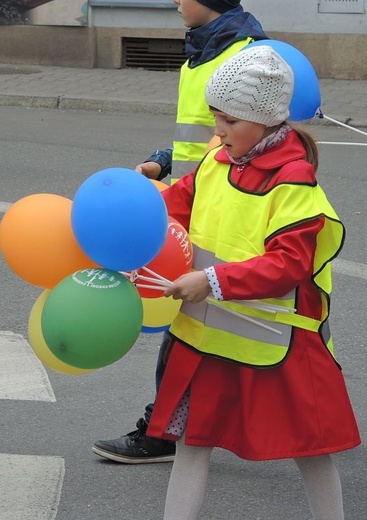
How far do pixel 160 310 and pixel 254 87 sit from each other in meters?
0.70

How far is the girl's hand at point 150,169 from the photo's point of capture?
3.79m

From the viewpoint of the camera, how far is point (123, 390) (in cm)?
464

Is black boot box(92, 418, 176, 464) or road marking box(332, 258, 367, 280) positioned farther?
road marking box(332, 258, 367, 280)

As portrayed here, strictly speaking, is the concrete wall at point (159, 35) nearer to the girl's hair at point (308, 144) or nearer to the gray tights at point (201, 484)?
the girl's hair at point (308, 144)

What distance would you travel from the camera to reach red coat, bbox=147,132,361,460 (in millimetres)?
2926

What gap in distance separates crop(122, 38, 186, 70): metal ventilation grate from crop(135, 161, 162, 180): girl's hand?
406 inches

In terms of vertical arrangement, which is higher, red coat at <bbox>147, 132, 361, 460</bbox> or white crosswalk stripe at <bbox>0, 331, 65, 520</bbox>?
red coat at <bbox>147, 132, 361, 460</bbox>

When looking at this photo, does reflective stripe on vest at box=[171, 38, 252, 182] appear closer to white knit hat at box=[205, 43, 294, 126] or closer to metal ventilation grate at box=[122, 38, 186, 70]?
white knit hat at box=[205, 43, 294, 126]

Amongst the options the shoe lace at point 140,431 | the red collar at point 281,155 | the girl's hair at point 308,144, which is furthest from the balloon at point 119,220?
the shoe lace at point 140,431

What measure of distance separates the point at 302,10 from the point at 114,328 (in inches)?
431

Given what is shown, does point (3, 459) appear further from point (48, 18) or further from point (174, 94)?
point (48, 18)

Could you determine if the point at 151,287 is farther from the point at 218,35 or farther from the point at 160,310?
the point at 218,35

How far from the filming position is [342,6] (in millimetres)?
13125

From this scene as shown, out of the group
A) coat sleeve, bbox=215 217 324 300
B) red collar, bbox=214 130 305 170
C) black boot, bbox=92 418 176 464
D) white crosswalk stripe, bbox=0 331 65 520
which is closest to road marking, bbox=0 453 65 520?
white crosswalk stripe, bbox=0 331 65 520
